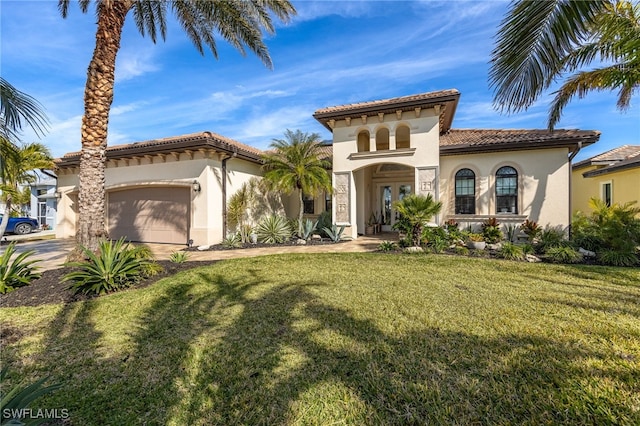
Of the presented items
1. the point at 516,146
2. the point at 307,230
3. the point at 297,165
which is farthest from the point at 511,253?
the point at 297,165

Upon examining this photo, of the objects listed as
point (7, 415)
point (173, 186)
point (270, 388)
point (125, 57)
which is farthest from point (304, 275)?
point (173, 186)

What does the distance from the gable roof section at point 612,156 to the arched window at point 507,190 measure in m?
9.58

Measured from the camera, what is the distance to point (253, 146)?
18.7 m

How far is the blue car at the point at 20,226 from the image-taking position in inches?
797

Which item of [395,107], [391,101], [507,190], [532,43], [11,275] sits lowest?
[11,275]

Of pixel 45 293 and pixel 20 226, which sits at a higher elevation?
pixel 20 226

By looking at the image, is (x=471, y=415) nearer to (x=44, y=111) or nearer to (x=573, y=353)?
(x=573, y=353)

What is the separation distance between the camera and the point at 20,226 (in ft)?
67.8

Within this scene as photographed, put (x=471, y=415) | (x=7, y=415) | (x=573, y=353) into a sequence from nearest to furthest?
(x=7, y=415), (x=471, y=415), (x=573, y=353)

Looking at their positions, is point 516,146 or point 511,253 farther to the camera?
point 516,146

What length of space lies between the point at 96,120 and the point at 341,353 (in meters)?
8.33

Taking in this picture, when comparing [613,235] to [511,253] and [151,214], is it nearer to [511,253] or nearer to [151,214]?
[511,253]

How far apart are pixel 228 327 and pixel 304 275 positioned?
10.0 feet
